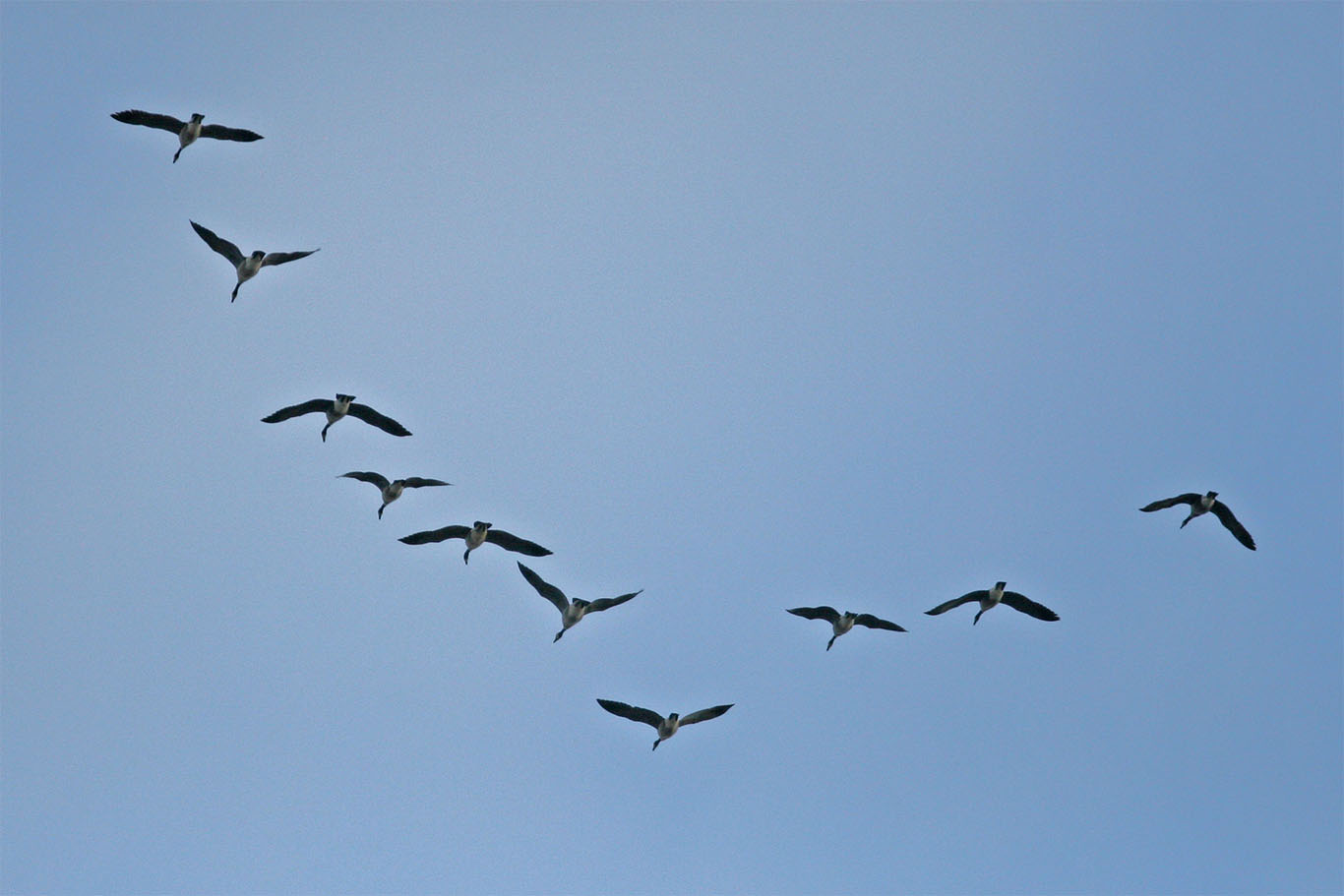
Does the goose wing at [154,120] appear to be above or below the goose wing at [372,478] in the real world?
above

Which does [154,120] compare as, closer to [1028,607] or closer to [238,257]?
[238,257]

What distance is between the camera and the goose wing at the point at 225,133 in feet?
160

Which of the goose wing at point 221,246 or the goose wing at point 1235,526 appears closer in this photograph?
the goose wing at point 221,246

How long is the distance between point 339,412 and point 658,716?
509 inches

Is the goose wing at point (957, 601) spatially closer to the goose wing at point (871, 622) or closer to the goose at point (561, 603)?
the goose wing at point (871, 622)

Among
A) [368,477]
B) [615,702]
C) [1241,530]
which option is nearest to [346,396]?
[368,477]

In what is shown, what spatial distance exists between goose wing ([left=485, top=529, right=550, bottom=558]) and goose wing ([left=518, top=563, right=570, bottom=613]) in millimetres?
681

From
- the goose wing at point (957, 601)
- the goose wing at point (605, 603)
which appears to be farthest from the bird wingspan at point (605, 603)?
the goose wing at point (957, 601)

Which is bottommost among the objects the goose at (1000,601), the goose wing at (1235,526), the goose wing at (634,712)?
the goose wing at (634,712)

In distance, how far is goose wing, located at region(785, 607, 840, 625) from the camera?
5394cm

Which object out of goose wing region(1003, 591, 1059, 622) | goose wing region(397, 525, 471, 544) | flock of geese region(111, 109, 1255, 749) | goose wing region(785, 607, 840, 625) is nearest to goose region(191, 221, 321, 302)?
flock of geese region(111, 109, 1255, 749)

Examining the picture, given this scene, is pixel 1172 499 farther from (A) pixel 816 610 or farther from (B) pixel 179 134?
(B) pixel 179 134

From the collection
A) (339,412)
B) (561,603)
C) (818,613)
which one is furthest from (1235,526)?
(339,412)

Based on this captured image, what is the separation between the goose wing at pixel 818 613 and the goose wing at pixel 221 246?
19.3 meters
